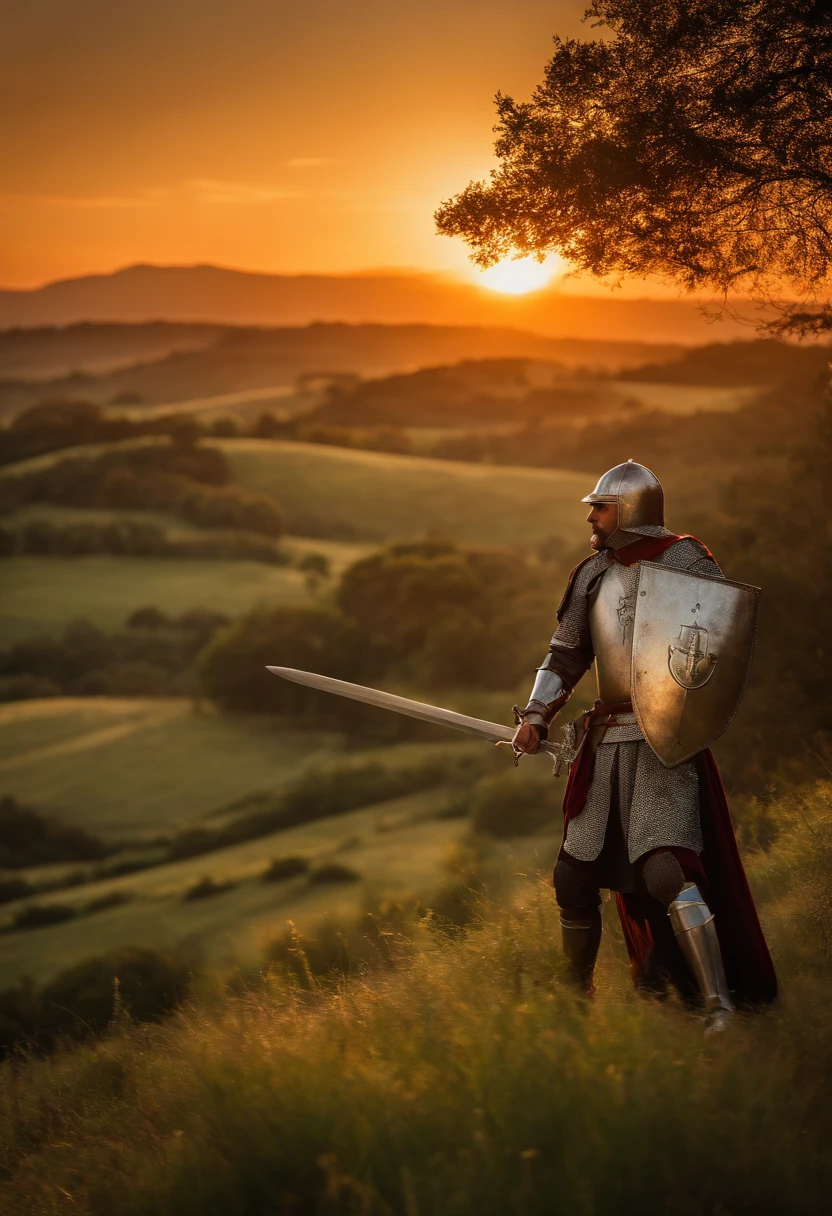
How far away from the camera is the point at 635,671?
4.47 meters

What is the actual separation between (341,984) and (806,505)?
1198 centimetres

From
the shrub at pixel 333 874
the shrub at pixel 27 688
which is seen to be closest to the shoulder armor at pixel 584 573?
the shrub at pixel 333 874

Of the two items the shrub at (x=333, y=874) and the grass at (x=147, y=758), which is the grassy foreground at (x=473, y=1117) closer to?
the shrub at (x=333, y=874)

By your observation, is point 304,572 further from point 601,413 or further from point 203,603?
point 601,413

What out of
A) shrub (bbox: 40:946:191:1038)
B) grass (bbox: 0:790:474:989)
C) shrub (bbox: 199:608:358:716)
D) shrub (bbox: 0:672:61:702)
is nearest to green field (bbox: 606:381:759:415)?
shrub (bbox: 199:608:358:716)

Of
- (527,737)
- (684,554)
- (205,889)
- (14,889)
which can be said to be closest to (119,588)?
(14,889)

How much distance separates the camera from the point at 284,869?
150ft

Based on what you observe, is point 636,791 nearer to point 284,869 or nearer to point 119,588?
point 284,869

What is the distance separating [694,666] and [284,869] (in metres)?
43.0

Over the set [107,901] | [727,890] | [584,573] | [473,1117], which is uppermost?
[584,573]

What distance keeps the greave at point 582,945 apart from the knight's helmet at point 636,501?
1.57 meters

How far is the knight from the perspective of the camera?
14.4 ft

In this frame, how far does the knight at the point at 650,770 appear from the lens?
173 inches

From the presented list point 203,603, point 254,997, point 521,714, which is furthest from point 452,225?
point 203,603
